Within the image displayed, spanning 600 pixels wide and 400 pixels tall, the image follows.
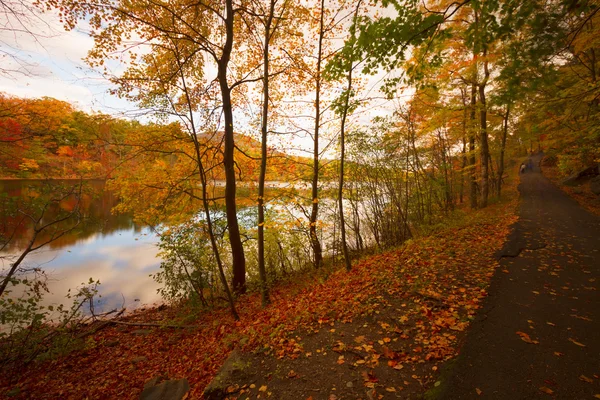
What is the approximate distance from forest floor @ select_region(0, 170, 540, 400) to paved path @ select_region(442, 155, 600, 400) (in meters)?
0.19

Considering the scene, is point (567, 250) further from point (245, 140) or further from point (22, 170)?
point (22, 170)

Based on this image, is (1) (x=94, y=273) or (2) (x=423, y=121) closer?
(2) (x=423, y=121)

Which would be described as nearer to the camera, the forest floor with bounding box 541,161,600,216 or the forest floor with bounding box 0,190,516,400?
the forest floor with bounding box 0,190,516,400

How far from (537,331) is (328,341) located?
10.7 feet

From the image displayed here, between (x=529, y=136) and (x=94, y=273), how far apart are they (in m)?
27.5

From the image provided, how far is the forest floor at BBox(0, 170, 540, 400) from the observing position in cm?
340

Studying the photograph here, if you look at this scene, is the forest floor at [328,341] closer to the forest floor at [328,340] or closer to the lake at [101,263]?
the forest floor at [328,340]

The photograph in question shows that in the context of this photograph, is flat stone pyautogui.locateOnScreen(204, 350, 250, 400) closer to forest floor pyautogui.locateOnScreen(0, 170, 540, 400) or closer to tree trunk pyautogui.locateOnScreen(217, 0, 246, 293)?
forest floor pyautogui.locateOnScreen(0, 170, 540, 400)

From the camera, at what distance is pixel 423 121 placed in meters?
11.8

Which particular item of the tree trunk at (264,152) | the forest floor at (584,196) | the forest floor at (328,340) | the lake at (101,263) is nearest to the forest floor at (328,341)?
the forest floor at (328,340)

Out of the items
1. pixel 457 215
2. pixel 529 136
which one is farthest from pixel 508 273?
pixel 529 136

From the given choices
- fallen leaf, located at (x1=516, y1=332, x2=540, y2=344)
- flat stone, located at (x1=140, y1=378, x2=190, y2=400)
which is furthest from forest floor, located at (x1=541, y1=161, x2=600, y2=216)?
flat stone, located at (x1=140, y1=378, x2=190, y2=400)

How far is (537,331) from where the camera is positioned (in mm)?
3607

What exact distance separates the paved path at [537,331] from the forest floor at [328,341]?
0.62ft
